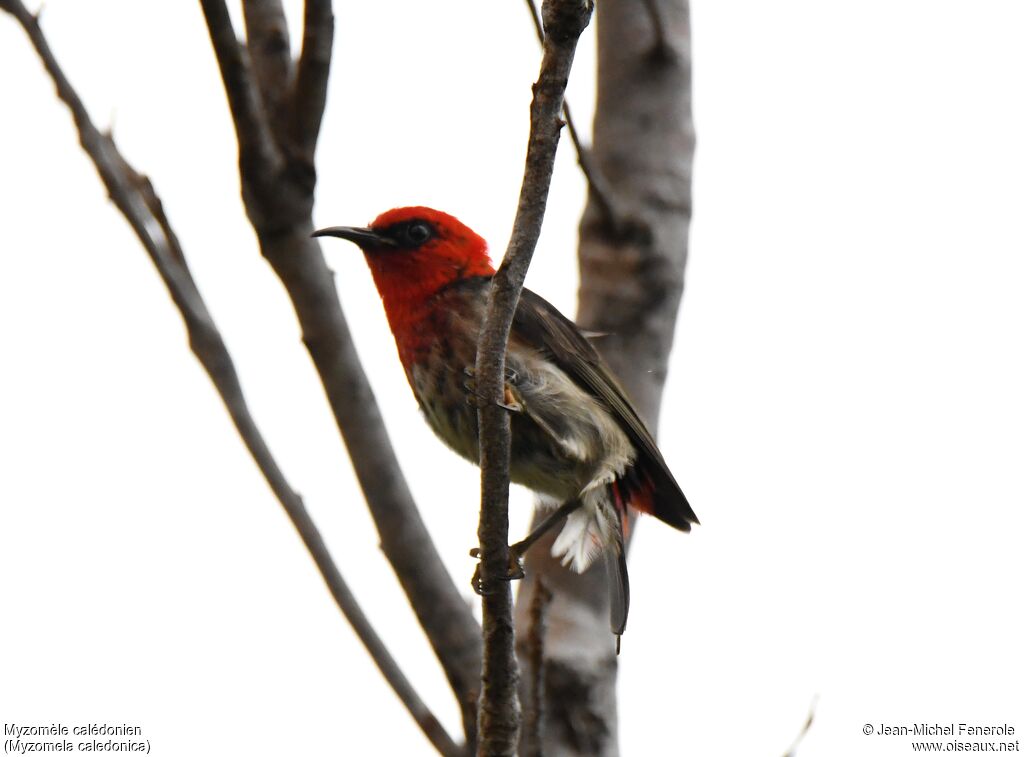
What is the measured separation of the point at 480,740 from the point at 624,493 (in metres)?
1.70

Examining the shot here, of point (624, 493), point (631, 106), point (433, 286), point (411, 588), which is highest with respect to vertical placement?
point (631, 106)

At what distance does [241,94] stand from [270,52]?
49 cm

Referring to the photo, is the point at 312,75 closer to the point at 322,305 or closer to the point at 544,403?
the point at 322,305

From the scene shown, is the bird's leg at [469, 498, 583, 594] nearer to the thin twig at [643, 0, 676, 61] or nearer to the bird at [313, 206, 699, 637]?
the bird at [313, 206, 699, 637]

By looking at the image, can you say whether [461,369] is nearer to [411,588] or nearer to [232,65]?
[411,588]

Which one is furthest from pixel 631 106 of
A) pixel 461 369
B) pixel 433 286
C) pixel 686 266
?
pixel 461 369

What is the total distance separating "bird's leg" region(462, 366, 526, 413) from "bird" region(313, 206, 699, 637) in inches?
5.1

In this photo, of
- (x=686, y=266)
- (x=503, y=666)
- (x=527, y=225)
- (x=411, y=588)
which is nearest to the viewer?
(x=527, y=225)

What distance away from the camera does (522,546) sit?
4.29 metres

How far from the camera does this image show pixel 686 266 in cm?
546

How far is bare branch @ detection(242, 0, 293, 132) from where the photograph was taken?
4.29 metres

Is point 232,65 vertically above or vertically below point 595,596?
above

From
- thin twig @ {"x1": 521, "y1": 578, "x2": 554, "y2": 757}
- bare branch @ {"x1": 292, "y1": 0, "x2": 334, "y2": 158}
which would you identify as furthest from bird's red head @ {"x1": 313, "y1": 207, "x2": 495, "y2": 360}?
thin twig @ {"x1": 521, "y1": 578, "x2": 554, "y2": 757}

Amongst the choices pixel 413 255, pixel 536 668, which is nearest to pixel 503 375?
pixel 536 668
